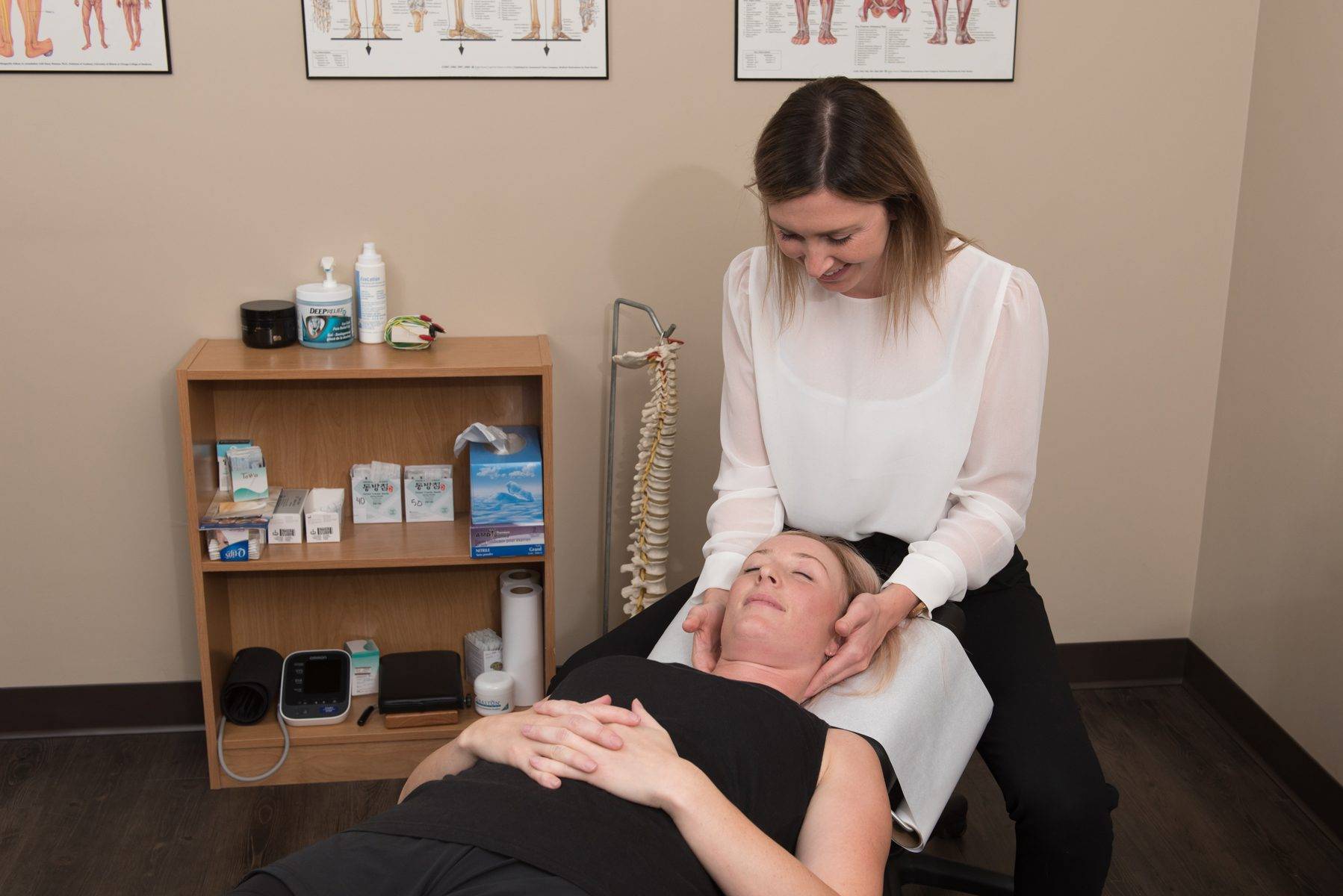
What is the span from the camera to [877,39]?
2.30 metres

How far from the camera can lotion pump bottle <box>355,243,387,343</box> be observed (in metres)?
2.25

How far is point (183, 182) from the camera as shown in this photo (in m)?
2.25

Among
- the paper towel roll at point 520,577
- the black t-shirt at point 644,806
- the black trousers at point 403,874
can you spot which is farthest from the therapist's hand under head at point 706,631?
the paper towel roll at point 520,577

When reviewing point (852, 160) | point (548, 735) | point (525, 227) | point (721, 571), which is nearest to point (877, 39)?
point (525, 227)

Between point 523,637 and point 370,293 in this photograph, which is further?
point 523,637

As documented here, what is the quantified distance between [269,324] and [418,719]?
82 centimetres

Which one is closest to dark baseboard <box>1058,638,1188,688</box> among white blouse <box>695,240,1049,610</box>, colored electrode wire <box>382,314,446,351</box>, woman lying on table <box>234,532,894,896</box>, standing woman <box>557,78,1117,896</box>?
standing woman <box>557,78,1117,896</box>

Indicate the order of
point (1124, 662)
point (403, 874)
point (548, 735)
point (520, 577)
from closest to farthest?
point (403, 874), point (548, 735), point (520, 577), point (1124, 662)

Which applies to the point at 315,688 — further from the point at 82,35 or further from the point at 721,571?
the point at 82,35

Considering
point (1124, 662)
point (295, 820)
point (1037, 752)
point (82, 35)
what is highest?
point (82, 35)

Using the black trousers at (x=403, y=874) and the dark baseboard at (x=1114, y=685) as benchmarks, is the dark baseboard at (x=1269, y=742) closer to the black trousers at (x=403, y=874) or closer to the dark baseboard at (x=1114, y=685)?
the dark baseboard at (x=1114, y=685)

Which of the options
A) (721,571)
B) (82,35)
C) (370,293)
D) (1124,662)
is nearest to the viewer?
(721,571)

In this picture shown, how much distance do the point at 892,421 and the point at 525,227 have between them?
932 mm

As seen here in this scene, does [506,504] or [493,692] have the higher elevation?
[506,504]
